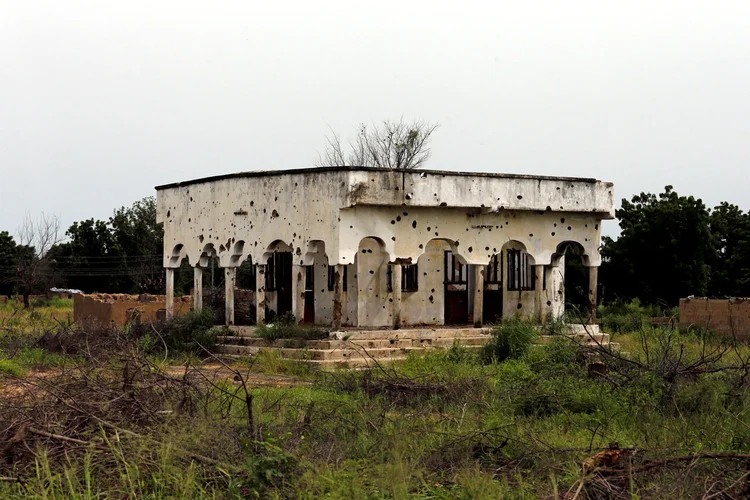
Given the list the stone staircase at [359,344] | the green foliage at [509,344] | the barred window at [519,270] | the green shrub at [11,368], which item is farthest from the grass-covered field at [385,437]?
the barred window at [519,270]

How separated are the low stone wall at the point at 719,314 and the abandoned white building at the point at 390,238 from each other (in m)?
3.53

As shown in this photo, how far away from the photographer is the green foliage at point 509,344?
60.6ft

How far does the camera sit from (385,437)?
991 cm

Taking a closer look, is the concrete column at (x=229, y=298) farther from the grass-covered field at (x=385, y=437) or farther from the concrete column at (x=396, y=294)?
the grass-covered field at (x=385, y=437)

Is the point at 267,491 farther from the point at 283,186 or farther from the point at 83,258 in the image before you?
the point at 83,258

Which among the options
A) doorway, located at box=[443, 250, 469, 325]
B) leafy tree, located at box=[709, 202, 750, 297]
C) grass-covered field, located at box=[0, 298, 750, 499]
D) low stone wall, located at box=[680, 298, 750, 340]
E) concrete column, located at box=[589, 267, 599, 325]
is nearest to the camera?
grass-covered field, located at box=[0, 298, 750, 499]

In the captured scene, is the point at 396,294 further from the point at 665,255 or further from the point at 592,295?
the point at 665,255

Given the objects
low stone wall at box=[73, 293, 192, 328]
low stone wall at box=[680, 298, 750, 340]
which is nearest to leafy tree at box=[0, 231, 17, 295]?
low stone wall at box=[73, 293, 192, 328]

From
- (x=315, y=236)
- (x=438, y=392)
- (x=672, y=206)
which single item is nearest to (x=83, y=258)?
(x=672, y=206)

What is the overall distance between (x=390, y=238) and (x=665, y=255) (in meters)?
A: 16.5

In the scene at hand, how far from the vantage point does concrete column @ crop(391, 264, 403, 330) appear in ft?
67.8

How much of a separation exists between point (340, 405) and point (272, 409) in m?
0.81

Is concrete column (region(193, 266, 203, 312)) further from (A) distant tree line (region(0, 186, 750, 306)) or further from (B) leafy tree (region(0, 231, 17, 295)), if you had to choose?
(B) leafy tree (region(0, 231, 17, 295))

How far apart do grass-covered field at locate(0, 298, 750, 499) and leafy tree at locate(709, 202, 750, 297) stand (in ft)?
69.2
